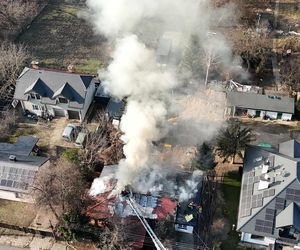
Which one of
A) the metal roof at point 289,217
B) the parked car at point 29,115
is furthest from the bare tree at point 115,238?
the parked car at point 29,115

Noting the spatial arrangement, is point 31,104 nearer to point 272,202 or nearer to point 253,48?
point 253,48

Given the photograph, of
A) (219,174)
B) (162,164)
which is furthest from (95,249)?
(219,174)

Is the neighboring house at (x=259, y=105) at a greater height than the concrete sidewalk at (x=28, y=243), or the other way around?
the neighboring house at (x=259, y=105)

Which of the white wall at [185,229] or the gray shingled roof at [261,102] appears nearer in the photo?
the white wall at [185,229]

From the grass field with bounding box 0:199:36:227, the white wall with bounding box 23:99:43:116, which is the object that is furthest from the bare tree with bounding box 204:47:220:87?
the grass field with bounding box 0:199:36:227

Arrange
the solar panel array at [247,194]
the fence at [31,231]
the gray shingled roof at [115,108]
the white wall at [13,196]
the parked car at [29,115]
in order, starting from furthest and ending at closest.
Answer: the parked car at [29,115] < the gray shingled roof at [115,108] < the white wall at [13,196] < the fence at [31,231] < the solar panel array at [247,194]

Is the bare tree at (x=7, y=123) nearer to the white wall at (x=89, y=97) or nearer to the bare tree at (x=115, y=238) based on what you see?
the white wall at (x=89, y=97)

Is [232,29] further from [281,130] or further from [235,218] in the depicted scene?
[235,218]

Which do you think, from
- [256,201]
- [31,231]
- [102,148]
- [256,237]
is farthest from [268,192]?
[31,231]
